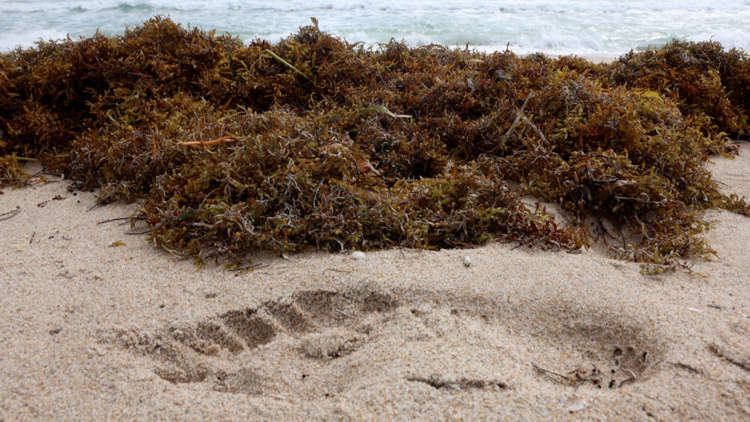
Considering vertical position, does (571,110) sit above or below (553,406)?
above

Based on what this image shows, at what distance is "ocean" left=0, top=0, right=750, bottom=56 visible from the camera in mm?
11281

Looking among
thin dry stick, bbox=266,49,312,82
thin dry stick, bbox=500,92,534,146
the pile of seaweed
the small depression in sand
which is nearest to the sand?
the small depression in sand

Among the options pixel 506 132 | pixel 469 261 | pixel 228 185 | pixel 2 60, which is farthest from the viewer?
pixel 2 60

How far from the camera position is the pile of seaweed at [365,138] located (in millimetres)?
2699

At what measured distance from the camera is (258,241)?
2547 mm

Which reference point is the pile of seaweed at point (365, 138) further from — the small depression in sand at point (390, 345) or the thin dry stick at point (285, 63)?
the small depression in sand at point (390, 345)

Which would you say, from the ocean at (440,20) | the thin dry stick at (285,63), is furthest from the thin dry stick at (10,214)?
the ocean at (440,20)

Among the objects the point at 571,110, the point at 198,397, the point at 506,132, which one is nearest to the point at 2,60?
the point at 198,397

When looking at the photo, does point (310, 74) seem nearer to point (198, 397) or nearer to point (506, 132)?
point (506, 132)

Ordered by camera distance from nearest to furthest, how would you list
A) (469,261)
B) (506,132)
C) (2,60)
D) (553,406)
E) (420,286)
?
(553,406) → (420,286) → (469,261) → (506,132) → (2,60)

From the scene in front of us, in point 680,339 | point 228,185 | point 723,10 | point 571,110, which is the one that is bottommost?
point 680,339

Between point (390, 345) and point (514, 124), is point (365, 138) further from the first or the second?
point (390, 345)

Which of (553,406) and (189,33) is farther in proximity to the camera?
(189,33)

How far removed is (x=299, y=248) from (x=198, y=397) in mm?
1039
